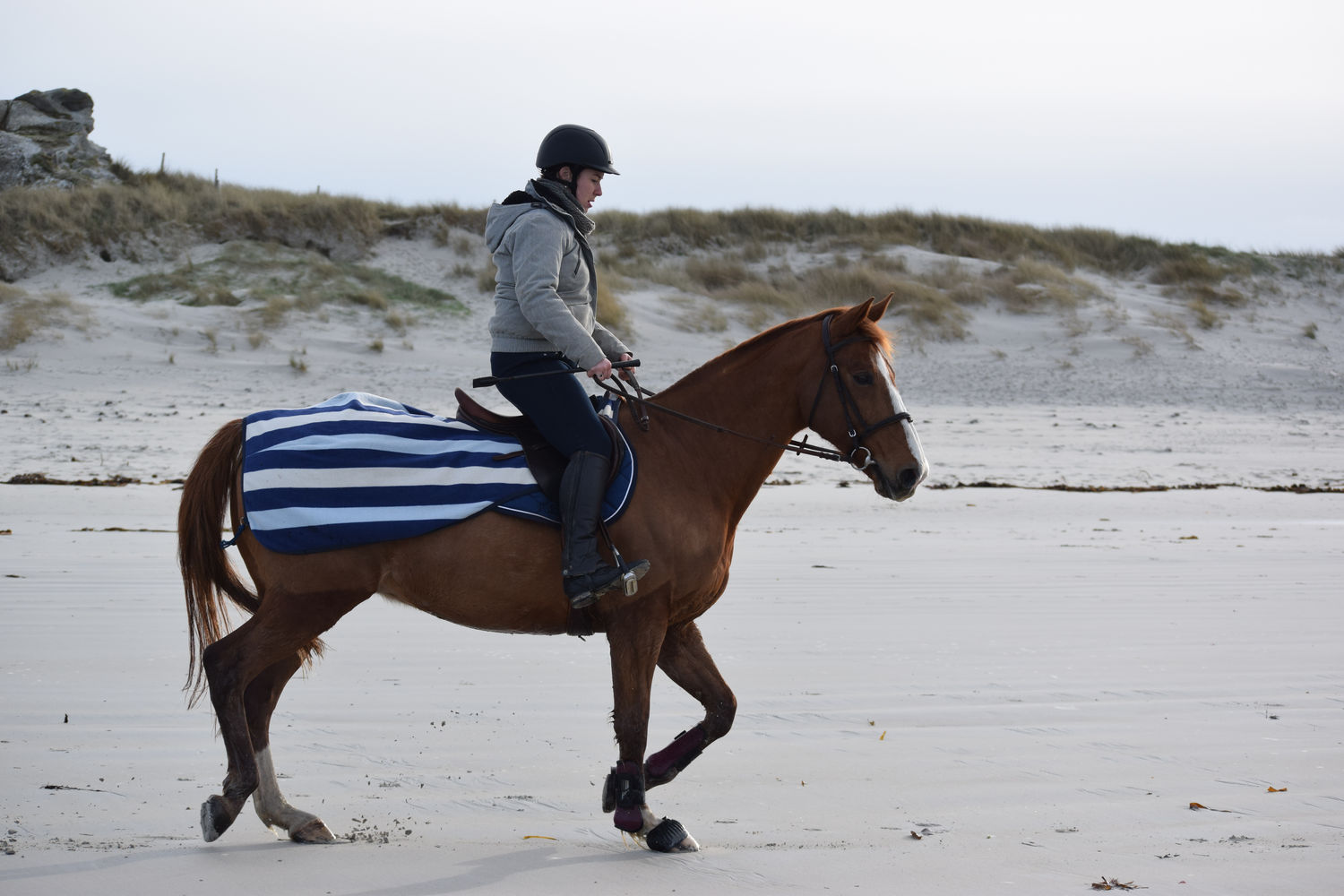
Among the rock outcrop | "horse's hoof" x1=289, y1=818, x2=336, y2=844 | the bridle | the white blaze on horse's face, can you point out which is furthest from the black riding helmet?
the rock outcrop

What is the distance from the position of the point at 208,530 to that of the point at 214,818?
1.19 m

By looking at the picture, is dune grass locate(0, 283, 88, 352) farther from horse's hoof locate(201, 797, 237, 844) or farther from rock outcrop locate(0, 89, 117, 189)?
horse's hoof locate(201, 797, 237, 844)

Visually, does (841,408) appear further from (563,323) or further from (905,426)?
(563,323)

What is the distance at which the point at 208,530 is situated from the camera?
4.82 metres

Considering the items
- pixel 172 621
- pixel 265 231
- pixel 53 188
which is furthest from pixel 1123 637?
pixel 53 188

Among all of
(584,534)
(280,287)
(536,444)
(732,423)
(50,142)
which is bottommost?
(584,534)

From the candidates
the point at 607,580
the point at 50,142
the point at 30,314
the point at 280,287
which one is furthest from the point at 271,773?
the point at 50,142

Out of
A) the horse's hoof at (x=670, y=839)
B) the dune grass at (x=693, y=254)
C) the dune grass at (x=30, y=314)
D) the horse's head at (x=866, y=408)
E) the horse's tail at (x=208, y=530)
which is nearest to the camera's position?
the horse's hoof at (x=670, y=839)

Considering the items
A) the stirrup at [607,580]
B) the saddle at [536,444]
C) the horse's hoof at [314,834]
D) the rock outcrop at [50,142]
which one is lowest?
the horse's hoof at [314,834]

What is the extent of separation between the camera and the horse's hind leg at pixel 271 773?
171 inches

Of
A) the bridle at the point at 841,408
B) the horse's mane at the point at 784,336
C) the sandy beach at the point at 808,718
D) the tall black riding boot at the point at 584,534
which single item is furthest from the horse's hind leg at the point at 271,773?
the horse's mane at the point at 784,336

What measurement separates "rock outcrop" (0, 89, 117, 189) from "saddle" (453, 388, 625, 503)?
26.5 metres

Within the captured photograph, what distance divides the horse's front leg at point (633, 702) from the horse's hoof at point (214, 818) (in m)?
1.34

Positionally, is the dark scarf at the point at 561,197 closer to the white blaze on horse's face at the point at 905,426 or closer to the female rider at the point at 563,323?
the female rider at the point at 563,323
